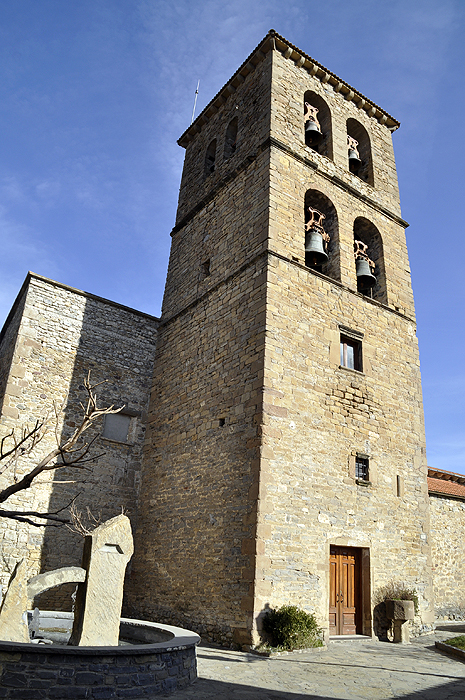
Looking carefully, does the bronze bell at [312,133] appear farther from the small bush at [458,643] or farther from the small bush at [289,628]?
the small bush at [458,643]

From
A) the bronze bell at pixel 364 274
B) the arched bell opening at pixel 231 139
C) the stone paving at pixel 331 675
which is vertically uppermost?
the arched bell opening at pixel 231 139

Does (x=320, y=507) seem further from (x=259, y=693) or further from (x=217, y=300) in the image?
(x=217, y=300)

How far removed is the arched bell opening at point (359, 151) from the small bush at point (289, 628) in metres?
10.7

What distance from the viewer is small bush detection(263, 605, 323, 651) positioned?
717 cm

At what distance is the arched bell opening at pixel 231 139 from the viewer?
1359cm

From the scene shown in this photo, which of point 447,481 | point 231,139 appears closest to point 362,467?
point 447,481

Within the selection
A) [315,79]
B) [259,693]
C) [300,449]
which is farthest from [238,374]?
[315,79]

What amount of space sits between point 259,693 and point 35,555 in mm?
6473

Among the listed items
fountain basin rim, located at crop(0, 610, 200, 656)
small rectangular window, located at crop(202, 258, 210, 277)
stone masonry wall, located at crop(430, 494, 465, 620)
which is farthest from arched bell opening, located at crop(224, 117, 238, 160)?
fountain basin rim, located at crop(0, 610, 200, 656)

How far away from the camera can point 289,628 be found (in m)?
7.19

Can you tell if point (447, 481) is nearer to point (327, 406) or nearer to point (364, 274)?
point (364, 274)

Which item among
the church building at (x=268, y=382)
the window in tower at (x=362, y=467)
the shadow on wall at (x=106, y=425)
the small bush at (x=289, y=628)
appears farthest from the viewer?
the shadow on wall at (x=106, y=425)

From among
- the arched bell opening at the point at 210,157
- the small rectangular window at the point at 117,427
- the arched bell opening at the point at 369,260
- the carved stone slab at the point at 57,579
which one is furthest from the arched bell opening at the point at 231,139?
the carved stone slab at the point at 57,579

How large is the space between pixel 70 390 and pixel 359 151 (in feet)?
33.7
